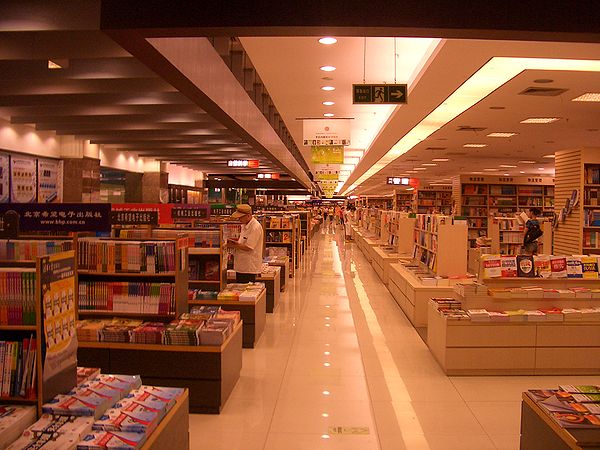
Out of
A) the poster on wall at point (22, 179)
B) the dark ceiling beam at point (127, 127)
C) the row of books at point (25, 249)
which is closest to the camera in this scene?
the row of books at point (25, 249)

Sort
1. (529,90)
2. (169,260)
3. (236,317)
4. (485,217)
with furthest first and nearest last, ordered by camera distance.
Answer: (485,217) → (529,90) → (236,317) → (169,260)

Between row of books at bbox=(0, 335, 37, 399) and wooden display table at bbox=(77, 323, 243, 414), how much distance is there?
1886 millimetres

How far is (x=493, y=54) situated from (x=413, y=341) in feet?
13.0

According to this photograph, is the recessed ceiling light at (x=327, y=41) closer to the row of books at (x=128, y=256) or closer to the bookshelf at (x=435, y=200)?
the row of books at (x=128, y=256)

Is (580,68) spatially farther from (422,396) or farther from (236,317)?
(236,317)

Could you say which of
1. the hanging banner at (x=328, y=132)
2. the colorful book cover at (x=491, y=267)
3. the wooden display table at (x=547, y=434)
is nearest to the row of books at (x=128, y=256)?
the wooden display table at (x=547, y=434)

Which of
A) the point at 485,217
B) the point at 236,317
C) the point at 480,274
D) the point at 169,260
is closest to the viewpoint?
the point at 169,260

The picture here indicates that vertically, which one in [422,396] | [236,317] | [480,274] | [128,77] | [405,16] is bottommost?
[422,396]

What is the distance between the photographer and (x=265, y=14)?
248 centimetres

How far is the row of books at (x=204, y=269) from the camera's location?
23.5 ft

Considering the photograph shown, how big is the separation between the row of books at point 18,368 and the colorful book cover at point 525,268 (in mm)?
5269

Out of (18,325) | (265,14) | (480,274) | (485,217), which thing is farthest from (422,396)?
(485,217)

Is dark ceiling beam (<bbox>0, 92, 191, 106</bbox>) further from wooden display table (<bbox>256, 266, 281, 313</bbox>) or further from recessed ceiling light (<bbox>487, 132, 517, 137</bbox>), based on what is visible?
recessed ceiling light (<bbox>487, 132, 517, 137</bbox>)

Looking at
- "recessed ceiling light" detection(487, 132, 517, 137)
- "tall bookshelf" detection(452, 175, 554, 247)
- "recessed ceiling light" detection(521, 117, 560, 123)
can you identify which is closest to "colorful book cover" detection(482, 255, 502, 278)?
"recessed ceiling light" detection(521, 117, 560, 123)
